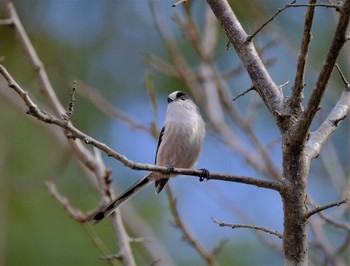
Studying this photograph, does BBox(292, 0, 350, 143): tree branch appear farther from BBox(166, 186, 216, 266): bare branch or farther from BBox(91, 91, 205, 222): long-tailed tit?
BBox(91, 91, 205, 222): long-tailed tit

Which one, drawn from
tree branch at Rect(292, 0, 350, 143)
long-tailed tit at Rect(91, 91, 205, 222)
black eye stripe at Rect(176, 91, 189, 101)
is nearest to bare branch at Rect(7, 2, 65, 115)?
long-tailed tit at Rect(91, 91, 205, 222)

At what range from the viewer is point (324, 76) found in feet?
5.69

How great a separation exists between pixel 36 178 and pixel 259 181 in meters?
3.09

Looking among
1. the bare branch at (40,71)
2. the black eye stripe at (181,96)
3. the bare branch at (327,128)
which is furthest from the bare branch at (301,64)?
the black eye stripe at (181,96)

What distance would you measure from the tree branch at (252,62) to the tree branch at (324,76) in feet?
0.33

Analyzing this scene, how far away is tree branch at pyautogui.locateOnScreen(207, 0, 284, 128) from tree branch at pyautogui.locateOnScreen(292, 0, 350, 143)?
0.10 meters

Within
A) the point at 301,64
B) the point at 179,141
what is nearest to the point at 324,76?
the point at 301,64

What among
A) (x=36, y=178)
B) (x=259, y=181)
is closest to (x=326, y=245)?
(x=259, y=181)

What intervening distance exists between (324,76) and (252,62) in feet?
1.40

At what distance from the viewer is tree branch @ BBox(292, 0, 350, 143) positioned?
5.33 ft

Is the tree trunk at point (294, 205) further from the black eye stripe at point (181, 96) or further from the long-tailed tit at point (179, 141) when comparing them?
the black eye stripe at point (181, 96)

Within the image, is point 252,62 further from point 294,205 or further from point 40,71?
point 40,71

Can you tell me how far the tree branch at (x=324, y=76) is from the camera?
1625mm

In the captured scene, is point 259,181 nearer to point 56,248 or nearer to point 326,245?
point 326,245
